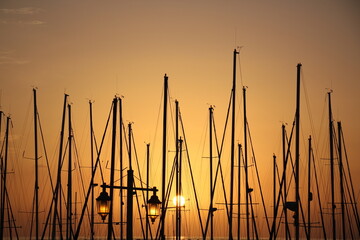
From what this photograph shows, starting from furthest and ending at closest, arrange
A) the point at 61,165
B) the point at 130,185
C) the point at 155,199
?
the point at 61,165
the point at 155,199
the point at 130,185

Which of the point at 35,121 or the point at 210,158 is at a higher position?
the point at 35,121

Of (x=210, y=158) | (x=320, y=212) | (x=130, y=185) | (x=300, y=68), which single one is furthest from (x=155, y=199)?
(x=320, y=212)

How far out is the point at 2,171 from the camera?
151 ft

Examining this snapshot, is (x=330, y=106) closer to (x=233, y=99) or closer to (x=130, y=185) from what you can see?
(x=233, y=99)

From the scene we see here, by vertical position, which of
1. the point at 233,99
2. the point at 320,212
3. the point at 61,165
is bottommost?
the point at 320,212

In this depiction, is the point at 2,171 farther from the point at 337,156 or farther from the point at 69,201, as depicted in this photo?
the point at 337,156

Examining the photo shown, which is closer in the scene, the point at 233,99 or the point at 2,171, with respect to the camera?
the point at 233,99

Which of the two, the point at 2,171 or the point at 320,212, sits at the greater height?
the point at 2,171

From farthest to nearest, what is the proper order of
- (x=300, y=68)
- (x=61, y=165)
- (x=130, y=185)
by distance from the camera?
(x=61, y=165) → (x=300, y=68) → (x=130, y=185)

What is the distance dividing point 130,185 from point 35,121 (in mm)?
29467

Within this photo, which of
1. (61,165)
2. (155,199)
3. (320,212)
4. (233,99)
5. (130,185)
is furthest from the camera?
(320,212)

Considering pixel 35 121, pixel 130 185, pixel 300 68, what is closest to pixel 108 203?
pixel 130 185

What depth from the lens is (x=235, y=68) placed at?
35.1 meters

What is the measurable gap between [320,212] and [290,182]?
3023mm
